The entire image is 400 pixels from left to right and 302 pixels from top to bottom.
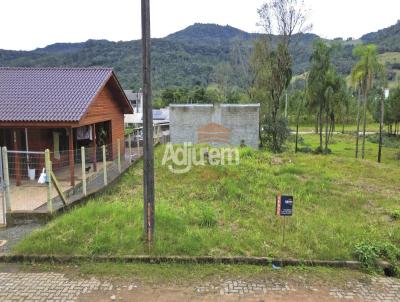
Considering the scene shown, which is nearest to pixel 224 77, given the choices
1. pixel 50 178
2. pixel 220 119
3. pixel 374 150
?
pixel 374 150

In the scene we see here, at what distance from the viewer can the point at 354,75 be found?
90.1 ft

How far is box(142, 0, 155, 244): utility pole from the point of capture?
5992 mm

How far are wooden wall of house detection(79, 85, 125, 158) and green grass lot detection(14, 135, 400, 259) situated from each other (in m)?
2.93

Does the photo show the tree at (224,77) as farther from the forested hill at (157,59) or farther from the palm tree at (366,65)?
the palm tree at (366,65)

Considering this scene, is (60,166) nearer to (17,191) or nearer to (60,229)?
(17,191)

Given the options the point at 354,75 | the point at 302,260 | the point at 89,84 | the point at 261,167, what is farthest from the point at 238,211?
the point at 354,75

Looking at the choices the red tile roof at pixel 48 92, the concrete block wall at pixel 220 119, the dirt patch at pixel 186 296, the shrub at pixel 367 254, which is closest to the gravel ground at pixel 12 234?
the dirt patch at pixel 186 296

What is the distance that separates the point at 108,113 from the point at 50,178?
319 inches

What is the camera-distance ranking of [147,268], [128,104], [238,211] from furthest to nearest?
[128,104]
[238,211]
[147,268]

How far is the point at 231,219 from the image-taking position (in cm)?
794

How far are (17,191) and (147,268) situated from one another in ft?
21.4

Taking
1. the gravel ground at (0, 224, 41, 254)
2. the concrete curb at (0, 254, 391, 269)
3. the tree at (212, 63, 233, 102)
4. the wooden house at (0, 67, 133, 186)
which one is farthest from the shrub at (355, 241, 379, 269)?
the tree at (212, 63, 233, 102)

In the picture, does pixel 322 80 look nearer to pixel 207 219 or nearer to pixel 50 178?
pixel 207 219

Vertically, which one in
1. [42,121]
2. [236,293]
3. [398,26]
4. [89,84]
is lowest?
[236,293]
